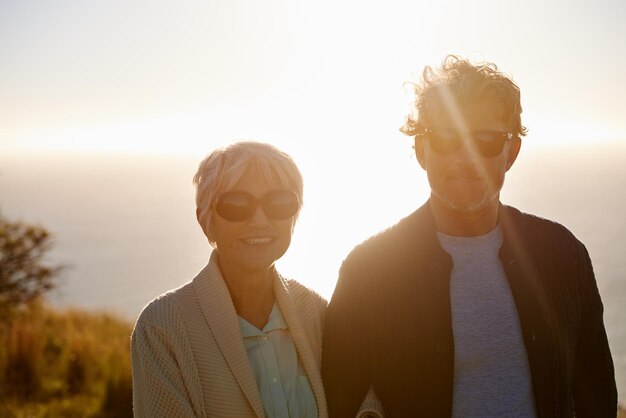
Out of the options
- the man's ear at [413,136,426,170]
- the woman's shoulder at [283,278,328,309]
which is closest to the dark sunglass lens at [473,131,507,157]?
the man's ear at [413,136,426,170]

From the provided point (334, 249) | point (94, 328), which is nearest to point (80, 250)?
point (334, 249)

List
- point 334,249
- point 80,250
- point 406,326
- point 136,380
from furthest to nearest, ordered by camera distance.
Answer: point 80,250, point 334,249, point 406,326, point 136,380

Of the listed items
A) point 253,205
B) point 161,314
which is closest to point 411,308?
point 253,205

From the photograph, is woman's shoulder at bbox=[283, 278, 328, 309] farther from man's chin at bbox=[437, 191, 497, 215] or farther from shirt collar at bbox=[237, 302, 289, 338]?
man's chin at bbox=[437, 191, 497, 215]

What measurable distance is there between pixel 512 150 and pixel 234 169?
150 cm

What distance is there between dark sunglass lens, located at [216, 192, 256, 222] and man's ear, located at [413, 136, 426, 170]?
0.97m

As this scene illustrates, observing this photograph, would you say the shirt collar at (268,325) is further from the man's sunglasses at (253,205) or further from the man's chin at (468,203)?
the man's chin at (468,203)

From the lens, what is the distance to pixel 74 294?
301ft

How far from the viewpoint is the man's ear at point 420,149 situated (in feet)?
10.3

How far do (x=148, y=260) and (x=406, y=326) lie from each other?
110690 mm

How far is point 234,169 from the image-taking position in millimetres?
2666

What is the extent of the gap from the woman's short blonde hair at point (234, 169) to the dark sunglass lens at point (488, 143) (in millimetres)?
929

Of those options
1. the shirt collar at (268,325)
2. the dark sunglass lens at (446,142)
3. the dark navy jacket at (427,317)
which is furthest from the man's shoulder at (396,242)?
the shirt collar at (268,325)

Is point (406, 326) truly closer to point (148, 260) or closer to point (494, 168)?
point (494, 168)
